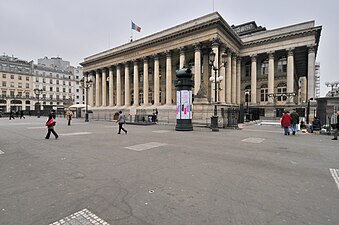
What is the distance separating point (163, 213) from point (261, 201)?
177 centimetres

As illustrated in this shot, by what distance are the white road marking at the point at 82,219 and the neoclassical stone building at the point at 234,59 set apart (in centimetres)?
2468

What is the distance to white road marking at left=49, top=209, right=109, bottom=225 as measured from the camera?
2587mm

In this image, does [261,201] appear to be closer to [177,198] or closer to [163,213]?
[177,198]

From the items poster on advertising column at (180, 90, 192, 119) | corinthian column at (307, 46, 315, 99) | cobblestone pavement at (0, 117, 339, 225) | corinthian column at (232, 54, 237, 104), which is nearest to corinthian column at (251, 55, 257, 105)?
corinthian column at (232, 54, 237, 104)

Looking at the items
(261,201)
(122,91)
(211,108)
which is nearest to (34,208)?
(261,201)

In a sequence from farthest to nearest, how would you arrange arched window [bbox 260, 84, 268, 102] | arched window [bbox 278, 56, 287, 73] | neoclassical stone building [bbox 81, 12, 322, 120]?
arched window [bbox 260, 84, 268, 102], arched window [bbox 278, 56, 287, 73], neoclassical stone building [bbox 81, 12, 322, 120]

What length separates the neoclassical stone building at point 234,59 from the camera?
3019cm

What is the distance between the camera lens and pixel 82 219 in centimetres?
267

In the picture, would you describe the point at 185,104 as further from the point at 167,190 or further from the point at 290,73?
the point at 290,73

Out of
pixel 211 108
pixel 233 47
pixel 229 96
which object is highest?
pixel 233 47

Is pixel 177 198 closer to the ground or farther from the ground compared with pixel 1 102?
closer to the ground

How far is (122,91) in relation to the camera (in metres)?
48.2

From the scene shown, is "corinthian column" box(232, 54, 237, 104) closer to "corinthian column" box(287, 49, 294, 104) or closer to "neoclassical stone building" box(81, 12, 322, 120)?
"neoclassical stone building" box(81, 12, 322, 120)

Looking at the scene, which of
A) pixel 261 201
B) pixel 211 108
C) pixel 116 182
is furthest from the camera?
pixel 211 108
